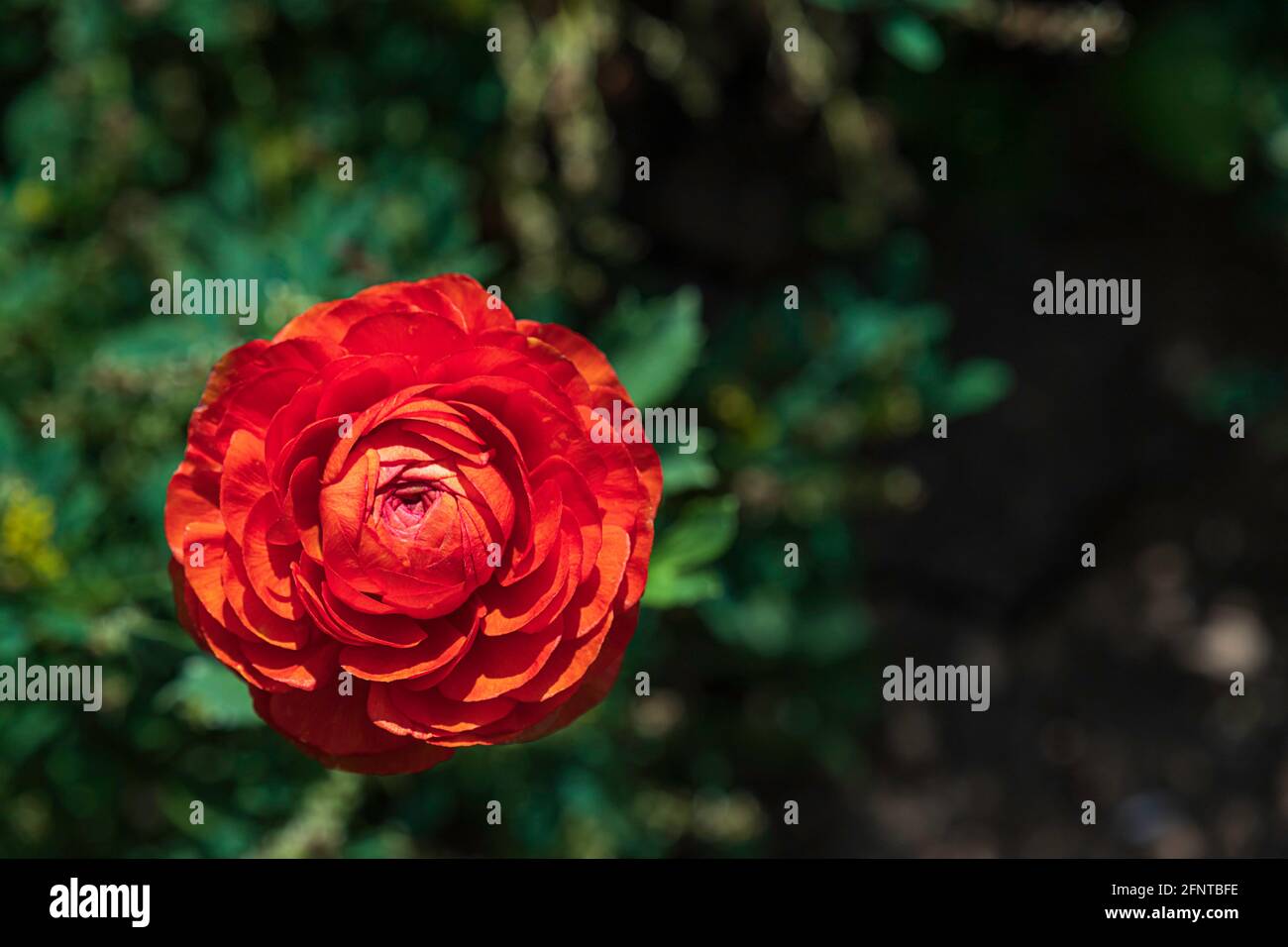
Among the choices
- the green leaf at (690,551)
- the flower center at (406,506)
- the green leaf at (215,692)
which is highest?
the flower center at (406,506)

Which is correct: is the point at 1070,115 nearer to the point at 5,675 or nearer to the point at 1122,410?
the point at 1122,410

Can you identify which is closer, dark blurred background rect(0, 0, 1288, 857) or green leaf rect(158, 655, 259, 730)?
green leaf rect(158, 655, 259, 730)

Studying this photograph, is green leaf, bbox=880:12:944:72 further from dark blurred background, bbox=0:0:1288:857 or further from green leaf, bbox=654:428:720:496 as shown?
green leaf, bbox=654:428:720:496

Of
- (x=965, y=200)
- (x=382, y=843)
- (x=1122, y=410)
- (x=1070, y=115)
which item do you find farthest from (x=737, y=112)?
(x=382, y=843)

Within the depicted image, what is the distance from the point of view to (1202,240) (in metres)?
3.19

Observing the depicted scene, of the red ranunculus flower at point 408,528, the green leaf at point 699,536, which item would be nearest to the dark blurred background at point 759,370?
the green leaf at point 699,536

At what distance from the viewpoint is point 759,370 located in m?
2.30

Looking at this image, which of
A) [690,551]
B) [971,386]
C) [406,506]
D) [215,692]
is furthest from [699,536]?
[971,386]

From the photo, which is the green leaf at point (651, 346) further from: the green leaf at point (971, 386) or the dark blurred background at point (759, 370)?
the green leaf at point (971, 386)

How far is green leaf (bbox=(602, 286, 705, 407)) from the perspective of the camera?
1723mm

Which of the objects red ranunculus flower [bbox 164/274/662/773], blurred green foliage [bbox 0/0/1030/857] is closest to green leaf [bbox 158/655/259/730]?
blurred green foliage [bbox 0/0/1030/857]

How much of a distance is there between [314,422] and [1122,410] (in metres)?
2.47

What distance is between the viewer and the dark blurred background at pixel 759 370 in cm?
199

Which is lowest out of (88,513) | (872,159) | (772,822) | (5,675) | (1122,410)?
(772,822)
